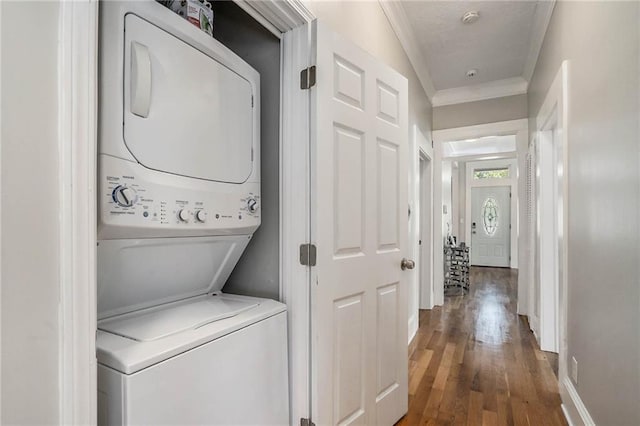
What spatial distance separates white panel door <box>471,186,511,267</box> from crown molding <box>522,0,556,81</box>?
202 inches

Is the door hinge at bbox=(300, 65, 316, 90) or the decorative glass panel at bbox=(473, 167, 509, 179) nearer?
the door hinge at bbox=(300, 65, 316, 90)

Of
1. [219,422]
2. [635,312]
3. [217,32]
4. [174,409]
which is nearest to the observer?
[174,409]

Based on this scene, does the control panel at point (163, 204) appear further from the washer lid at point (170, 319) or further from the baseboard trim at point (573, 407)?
the baseboard trim at point (573, 407)

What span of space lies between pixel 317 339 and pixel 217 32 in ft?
5.14

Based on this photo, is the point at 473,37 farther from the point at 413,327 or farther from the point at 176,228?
the point at 176,228

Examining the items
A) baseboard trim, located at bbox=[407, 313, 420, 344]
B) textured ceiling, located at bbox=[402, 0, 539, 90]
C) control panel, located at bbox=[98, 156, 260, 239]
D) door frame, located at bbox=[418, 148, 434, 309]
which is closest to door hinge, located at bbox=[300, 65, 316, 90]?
control panel, located at bbox=[98, 156, 260, 239]

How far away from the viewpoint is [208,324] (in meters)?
1.10

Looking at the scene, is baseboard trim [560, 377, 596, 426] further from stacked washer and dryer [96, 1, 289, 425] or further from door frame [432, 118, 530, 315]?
door frame [432, 118, 530, 315]

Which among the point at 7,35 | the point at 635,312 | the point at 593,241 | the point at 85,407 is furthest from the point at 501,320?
the point at 7,35

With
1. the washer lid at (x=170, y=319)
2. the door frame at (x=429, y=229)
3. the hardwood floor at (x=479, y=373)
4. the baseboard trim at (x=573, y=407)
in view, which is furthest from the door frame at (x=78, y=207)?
the door frame at (x=429, y=229)

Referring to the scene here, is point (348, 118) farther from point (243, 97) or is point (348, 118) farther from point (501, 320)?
point (501, 320)

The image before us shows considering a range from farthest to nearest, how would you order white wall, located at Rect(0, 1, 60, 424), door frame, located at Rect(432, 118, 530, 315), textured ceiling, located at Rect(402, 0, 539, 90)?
door frame, located at Rect(432, 118, 530, 315)
textured ceiling, located at Rect(402, 0, 539, 90)
white wall, located at Rect(0, 1, 60, 424)

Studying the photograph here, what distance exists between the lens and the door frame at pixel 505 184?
8016 mm

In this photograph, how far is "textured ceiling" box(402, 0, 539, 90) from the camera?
2707mm
